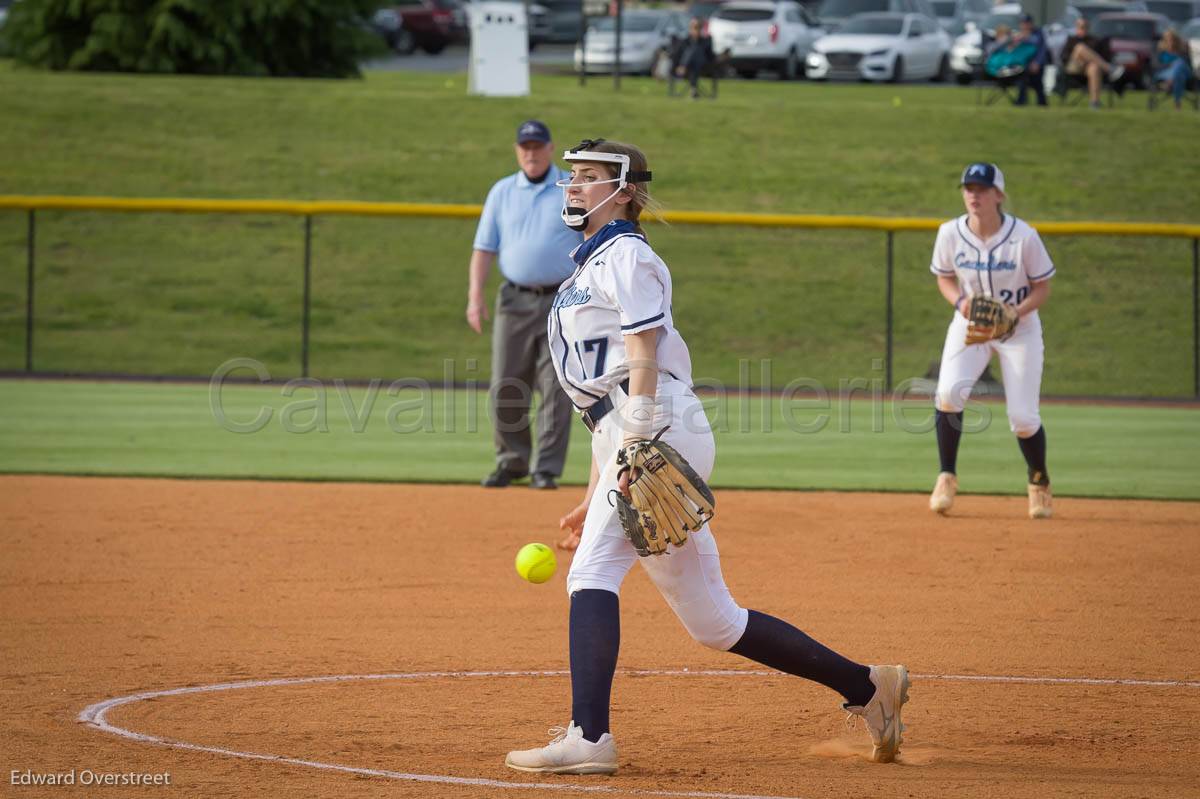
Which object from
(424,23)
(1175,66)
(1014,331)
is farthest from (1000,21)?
(1014,331)

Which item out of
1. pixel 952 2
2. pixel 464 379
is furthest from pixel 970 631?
pixel 952 2

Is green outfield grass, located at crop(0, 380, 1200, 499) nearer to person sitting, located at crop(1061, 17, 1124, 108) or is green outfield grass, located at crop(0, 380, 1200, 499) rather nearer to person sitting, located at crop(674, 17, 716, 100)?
person sitting, located at crop(674, 17, 716, 100)

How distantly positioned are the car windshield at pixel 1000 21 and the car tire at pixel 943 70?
→ 45.1 inches

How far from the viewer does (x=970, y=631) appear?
6844 mm

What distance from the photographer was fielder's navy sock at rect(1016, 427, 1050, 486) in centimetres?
947

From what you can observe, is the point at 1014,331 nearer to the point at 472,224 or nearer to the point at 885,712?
the point at 885,712

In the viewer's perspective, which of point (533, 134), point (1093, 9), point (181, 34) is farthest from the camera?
point (1093, 9)

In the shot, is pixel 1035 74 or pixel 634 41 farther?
pixel 634 41

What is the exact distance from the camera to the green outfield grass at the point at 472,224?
19.5m

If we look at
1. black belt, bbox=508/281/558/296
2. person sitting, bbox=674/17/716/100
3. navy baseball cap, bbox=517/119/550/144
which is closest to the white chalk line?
black belt, bbox=508/281/558/296

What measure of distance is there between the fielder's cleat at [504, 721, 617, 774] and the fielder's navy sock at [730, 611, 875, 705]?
0.58m

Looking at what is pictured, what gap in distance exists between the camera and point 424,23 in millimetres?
41469

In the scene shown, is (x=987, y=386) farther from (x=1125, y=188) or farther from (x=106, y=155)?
(x=106, y=155)

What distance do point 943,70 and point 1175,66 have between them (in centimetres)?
579
